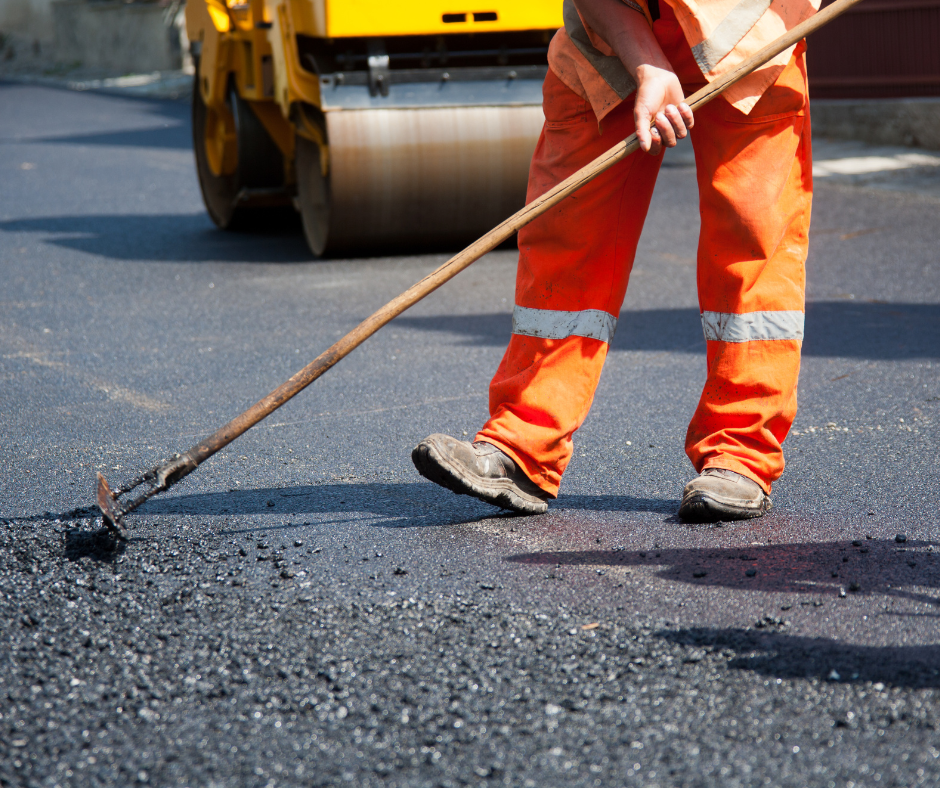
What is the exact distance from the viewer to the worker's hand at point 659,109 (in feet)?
8.40

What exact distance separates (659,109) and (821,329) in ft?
8.10

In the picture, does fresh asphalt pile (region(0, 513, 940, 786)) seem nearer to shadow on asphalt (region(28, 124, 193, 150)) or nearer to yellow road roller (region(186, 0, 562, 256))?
yellow road roller (region(186, 0, 562, 256))

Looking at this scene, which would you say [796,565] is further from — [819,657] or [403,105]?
[403,105]

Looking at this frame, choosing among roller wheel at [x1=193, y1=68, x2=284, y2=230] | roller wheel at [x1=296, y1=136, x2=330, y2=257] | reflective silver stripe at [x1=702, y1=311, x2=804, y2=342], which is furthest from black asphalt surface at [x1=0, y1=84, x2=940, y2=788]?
roller wheel at [x1=193, y1=68, x2=284, y2=230]

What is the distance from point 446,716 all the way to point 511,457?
99cm

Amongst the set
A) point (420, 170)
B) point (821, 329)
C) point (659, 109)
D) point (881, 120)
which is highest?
point (659, 109)

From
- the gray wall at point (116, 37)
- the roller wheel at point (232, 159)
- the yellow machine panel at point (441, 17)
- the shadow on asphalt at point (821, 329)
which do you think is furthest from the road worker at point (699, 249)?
the gray wall at point (116, 37)

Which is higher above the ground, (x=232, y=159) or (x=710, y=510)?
(x=232, y=159)

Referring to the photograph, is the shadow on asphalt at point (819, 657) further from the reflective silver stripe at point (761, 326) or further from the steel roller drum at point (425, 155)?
the steel roller drum at point (425, 155)

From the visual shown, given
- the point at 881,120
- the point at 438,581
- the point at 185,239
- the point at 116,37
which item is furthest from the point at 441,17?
the point at 116,37

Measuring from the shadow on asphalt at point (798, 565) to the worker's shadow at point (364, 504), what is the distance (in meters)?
0.33

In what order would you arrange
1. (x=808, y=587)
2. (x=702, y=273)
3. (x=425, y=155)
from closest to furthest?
(x=808, y=587), (x=702, y=273), (x=425, y=155)

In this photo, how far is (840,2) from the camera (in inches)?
102

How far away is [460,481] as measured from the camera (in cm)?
270
